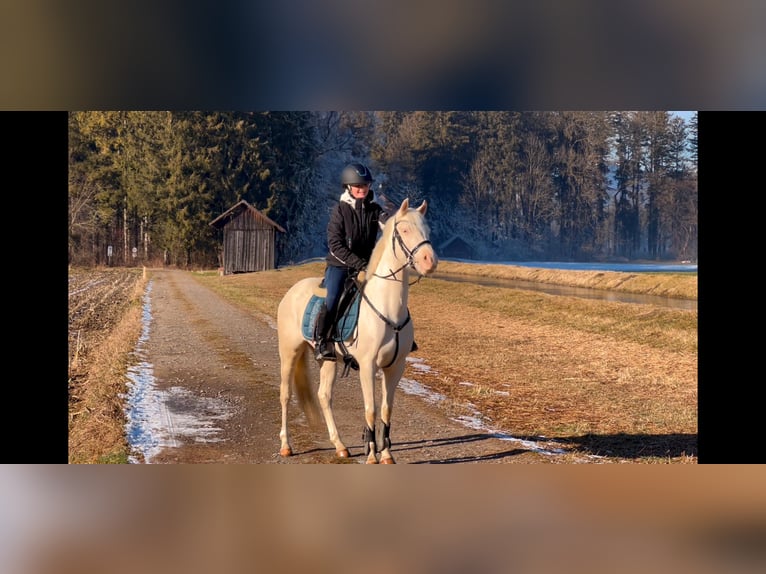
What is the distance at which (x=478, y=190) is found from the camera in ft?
37.8

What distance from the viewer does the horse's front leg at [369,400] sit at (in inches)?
237

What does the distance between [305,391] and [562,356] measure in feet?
16.5

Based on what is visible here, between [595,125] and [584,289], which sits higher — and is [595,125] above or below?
above

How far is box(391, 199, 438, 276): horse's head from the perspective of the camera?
5641mm

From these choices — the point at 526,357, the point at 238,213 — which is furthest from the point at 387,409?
the point at 238,213

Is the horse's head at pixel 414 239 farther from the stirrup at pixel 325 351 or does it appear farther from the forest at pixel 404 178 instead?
the forest at pixel 404 178

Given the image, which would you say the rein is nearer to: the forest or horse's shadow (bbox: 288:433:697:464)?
horse's shadow (bbox: 288:433:697:464)

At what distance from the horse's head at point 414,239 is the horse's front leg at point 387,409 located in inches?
34.2


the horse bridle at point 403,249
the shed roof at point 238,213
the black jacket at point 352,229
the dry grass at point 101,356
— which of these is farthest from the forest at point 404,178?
the horse bridle at point 403,249

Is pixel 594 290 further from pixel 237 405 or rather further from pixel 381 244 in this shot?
pixel 381 244
